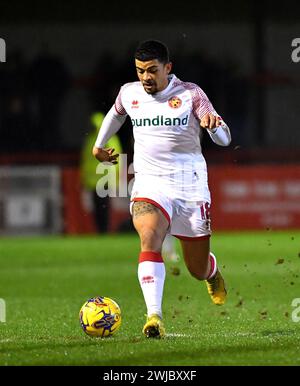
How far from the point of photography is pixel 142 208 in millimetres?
8281

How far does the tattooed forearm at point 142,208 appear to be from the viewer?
8.25 meters

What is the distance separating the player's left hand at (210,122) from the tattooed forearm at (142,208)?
0.72 meters

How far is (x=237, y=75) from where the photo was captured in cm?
2572

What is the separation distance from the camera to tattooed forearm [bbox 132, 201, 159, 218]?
8.25m

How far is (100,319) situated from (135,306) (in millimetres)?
2803

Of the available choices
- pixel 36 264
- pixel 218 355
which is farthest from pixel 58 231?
pixel 218 355

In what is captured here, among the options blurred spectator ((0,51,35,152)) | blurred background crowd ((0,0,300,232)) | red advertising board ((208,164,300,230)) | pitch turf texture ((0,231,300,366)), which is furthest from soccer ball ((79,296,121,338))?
blurred spectator ((0,51,35,152))

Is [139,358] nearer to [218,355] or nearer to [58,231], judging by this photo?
[218,355]

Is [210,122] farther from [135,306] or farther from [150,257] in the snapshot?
[135,306]

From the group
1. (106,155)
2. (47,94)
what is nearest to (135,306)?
(106,155)

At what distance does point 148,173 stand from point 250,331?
1.41 metres

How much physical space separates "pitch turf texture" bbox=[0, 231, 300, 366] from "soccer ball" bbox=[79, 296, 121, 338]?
0.09 metres

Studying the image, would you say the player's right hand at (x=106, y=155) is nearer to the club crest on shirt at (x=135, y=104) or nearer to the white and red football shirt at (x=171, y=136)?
the white and red football shirt at (x=171, y=136)

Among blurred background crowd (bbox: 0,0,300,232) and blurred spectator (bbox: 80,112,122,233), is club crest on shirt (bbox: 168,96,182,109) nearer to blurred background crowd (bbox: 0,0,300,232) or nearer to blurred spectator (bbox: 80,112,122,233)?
blurred spectator (bbox: 80,112,122,233)
